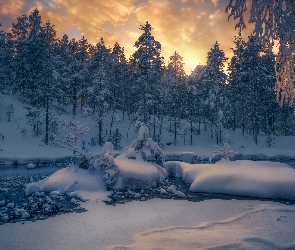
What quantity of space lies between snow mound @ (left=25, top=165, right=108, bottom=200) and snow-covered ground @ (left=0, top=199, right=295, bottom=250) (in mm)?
2092

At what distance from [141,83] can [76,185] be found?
1008 inches

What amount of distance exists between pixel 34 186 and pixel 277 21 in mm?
13703

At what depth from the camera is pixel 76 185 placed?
15.1 meters

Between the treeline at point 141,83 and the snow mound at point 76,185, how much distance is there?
20.9m

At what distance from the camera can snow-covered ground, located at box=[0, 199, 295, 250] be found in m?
7.07

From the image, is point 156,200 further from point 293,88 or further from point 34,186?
point 293,88

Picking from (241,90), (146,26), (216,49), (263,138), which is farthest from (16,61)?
(263,138)

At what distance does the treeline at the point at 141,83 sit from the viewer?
38500 millimetres

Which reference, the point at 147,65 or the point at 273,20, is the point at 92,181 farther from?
the point at 147,65

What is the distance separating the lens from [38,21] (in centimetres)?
5075

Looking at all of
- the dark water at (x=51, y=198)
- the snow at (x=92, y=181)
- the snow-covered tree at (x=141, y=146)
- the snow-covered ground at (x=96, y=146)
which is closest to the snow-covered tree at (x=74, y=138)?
the snow at (x=92, y=181)

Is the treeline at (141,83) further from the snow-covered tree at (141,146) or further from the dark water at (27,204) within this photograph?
the dark water at (27,204)

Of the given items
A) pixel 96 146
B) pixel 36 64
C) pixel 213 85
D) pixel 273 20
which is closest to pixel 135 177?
pixel 273 20

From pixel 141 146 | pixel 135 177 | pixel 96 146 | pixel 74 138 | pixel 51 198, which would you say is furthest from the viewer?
pixel 96 146
